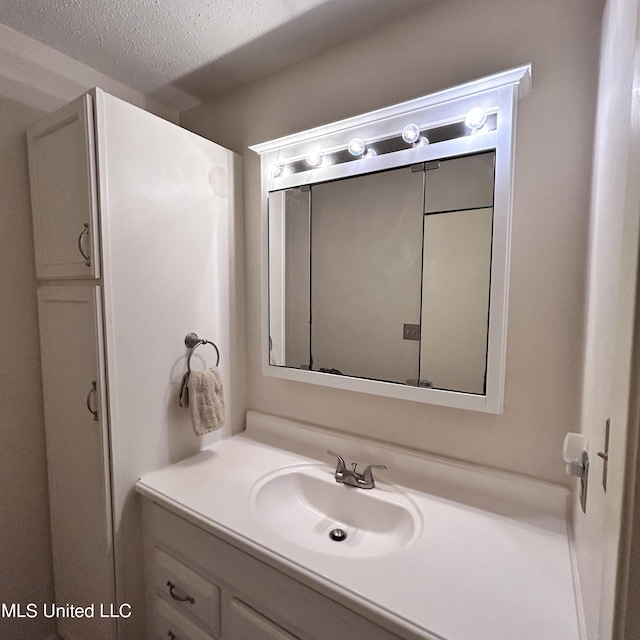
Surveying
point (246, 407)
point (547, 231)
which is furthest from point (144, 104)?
point (547, 231)

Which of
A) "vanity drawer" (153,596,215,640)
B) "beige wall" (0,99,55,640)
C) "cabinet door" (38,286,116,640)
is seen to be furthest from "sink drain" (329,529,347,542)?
"beige wall" (0,99,55,640)

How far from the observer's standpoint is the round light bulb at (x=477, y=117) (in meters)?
0.99

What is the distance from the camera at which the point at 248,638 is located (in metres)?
0.93

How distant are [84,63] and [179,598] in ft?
6.70

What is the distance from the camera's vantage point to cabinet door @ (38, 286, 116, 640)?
1.14 meters

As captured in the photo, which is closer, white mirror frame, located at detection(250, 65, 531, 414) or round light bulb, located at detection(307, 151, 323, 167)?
white mirror frame, located at detection(250, 65, 531, 414)

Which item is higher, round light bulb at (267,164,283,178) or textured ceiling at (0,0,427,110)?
textured ceiling at (0,0,427,110)

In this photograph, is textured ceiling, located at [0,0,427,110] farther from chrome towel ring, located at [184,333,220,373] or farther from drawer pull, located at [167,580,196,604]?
drawer pull, located at [167,580,196,604]

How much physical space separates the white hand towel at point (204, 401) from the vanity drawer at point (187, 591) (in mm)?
420

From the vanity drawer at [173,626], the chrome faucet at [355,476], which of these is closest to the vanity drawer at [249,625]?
the vanity drawer at [173,626]

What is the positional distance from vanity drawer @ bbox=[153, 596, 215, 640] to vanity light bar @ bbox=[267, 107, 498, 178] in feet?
5.30

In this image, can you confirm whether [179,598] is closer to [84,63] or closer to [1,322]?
[1,322]

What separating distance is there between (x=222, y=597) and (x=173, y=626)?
1.10ft

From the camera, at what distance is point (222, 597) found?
3.24 ft
